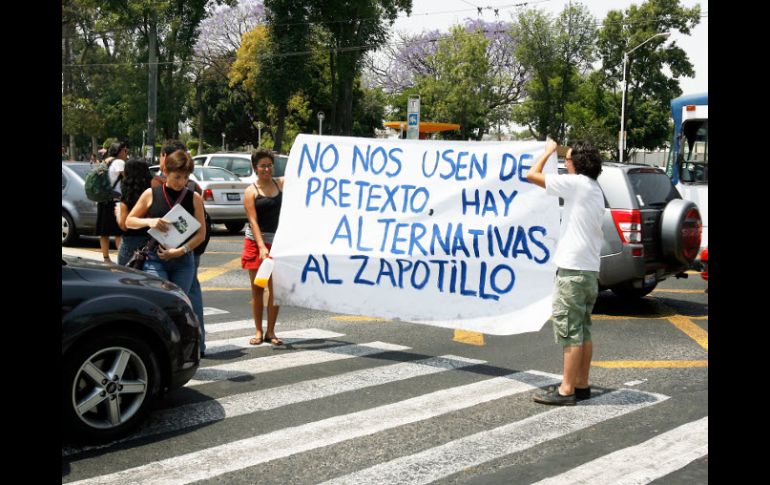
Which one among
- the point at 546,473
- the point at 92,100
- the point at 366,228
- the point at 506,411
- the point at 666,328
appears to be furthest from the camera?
the point at 92,100

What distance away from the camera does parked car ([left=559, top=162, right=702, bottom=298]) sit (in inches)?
359

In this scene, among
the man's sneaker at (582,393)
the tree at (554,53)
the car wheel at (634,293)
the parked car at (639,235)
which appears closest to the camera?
the man's sneaker at (582,393)

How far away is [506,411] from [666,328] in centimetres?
372

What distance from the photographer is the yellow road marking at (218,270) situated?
11922 mm

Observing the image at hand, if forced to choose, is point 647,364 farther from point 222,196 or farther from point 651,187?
point 222,196

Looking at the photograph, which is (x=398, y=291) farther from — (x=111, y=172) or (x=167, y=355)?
(x=111, y=172)

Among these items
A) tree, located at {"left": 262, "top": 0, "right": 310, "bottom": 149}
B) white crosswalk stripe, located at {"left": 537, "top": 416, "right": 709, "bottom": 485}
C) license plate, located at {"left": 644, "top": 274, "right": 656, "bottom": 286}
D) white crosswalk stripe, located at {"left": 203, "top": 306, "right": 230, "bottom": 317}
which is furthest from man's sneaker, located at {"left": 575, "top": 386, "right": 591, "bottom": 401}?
tree, located at {"left": 262, "top": 0, "right": 310, "bottom": 149}

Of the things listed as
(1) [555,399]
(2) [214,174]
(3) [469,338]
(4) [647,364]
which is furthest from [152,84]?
(1) [555,399]

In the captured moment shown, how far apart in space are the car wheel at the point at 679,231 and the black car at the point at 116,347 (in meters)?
5.81

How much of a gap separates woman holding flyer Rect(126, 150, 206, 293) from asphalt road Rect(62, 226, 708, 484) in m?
0.84

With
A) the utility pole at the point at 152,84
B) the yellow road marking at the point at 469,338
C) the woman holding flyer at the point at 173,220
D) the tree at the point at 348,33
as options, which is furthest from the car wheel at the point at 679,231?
the tree at the point at 348,33

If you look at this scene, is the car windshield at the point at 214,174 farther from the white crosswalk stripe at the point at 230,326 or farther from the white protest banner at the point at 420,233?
the white protest banner at the point at 420,233

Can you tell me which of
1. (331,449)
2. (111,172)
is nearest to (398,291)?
(331,449)
